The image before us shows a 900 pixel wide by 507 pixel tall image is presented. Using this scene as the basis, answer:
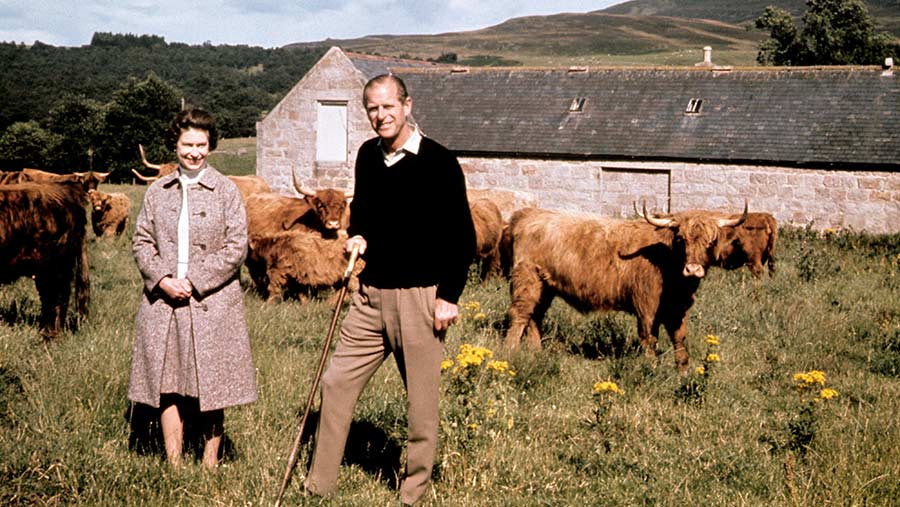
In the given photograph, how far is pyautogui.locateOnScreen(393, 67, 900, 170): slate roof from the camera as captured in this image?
21.2 meters

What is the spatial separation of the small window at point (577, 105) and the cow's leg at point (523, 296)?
55.9 ft

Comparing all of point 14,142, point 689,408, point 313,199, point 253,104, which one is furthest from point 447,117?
point 253,104

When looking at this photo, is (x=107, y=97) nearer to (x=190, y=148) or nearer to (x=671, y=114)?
(x=671, y=114)

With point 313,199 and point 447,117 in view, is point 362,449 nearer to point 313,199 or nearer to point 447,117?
point 313,199

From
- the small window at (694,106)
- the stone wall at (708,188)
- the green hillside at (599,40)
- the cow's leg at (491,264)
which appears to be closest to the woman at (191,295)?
the cow's leg at (491,264)

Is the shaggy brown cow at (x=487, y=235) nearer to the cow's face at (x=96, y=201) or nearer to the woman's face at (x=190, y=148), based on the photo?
the woman's face at (x=190, y=148)

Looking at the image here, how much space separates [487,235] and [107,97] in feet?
251

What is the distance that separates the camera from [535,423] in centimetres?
574

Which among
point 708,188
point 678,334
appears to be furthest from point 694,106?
point 678,334

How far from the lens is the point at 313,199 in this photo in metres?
12.0

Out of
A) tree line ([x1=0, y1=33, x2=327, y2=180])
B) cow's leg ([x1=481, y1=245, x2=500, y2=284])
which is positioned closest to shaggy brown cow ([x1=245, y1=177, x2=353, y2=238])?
cow's leg ([x1=481, y1=245, x2=500, y2=284])

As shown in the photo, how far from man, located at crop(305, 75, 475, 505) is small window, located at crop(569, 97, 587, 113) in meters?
21.4

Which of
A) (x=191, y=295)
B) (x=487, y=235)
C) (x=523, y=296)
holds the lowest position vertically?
(x=523, y=296)

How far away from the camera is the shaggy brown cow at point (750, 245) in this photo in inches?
512
